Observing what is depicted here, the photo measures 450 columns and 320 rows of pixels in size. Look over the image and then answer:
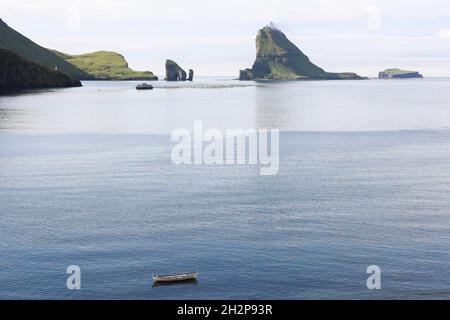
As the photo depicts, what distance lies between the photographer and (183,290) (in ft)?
218

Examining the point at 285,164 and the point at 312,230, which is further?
the point at 285,164

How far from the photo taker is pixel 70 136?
19700cm

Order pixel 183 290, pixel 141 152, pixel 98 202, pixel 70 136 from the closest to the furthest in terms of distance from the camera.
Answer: pixel 183 290 → pixel 98 202 → pixel 141 152 → pixel 70 136

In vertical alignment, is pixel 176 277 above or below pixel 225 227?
below

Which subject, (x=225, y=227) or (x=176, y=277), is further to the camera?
(x=225, y=227)

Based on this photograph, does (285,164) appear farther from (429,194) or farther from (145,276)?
(145,276)

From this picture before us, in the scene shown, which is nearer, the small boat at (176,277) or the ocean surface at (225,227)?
the small boat at (176,277)

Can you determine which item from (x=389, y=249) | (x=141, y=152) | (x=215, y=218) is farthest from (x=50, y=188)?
(x=389, y=249)

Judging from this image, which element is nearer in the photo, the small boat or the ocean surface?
the small boat
